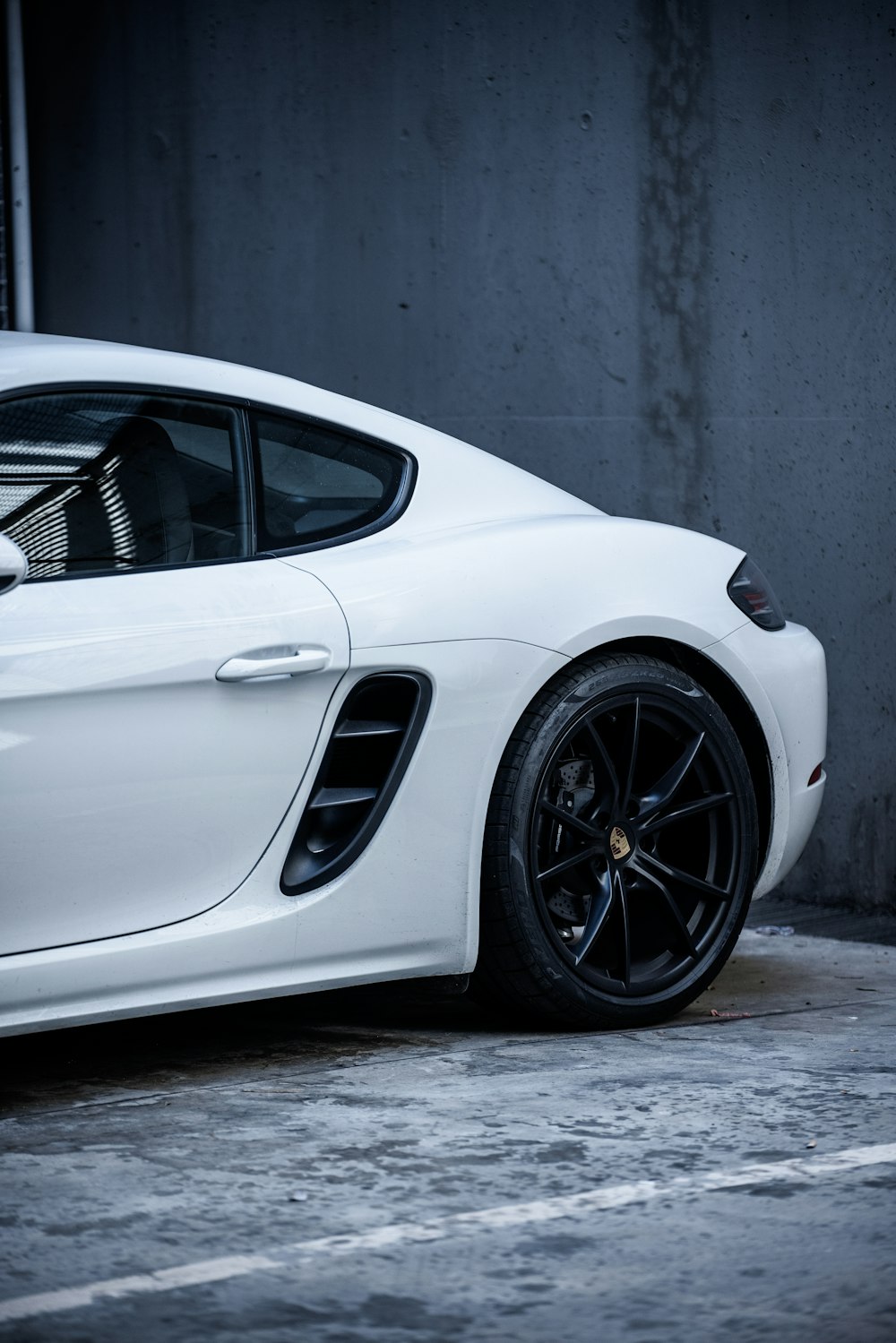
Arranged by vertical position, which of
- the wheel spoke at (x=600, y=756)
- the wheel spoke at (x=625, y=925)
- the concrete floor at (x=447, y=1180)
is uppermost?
the wheel spoke at (x=600, y=756)

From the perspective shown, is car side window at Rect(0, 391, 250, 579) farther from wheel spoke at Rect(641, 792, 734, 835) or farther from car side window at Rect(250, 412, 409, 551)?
wheel spoke at Rect(641, 792, 734, 835)

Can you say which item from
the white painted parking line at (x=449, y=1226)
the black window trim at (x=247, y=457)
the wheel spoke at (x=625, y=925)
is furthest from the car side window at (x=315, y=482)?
the white painted parking line at (x=449, y=1226)

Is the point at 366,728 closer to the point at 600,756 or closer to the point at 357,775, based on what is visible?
the point at 357,775

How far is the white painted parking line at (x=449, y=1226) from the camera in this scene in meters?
2.37

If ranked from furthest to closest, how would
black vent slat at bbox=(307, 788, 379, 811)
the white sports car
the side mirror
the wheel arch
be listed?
the wheel arch
black vent slat at bbox=(307, 788, 379, 811)
the white sports car
the side mirror

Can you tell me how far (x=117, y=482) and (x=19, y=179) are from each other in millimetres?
3585

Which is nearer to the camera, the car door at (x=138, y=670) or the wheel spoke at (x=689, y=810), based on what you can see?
the car door at (x=138, y=670)

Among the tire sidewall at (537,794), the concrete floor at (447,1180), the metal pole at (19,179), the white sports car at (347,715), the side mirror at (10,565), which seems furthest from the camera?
the metal pole at (19,179)

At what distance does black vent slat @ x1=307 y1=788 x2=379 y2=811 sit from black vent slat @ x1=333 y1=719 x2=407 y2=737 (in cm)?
11

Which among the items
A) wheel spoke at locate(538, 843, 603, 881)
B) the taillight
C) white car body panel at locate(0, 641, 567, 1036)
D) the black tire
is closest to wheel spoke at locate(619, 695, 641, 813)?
the black tire

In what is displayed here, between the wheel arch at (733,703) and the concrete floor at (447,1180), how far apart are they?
0.47 m

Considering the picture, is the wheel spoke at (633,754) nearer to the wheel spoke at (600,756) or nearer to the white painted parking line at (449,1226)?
the wheel spoke at (600,756)

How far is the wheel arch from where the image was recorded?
13.1 feet

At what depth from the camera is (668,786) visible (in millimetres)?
3951
